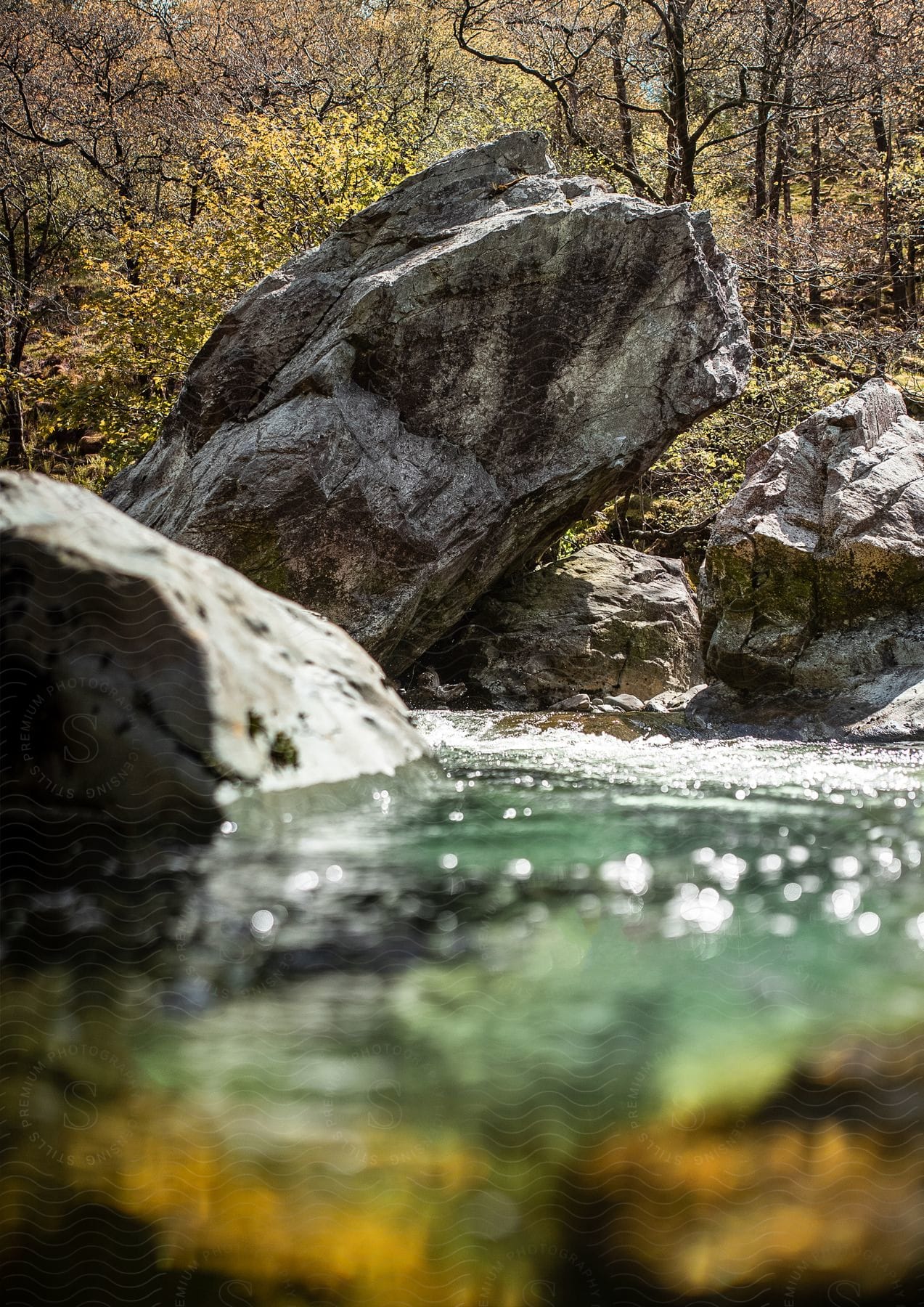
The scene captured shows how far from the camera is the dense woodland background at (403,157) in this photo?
17.0 m

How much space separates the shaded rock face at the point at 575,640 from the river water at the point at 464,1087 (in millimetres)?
8424

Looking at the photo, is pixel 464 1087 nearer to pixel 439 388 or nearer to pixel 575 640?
pixel 439 388

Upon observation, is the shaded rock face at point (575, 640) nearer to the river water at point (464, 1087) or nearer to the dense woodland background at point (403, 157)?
the dense woodland background at point (403, 157)

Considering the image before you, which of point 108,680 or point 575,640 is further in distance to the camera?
point 575,640

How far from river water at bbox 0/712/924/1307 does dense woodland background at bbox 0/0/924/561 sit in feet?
46.6

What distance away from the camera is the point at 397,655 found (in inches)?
445

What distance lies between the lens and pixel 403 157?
1931cm

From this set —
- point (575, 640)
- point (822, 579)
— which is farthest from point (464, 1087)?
point (575, 640)

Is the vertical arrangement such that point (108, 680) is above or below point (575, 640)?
above

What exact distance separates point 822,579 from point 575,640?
10.4 ft

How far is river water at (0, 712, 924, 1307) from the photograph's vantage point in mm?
1869

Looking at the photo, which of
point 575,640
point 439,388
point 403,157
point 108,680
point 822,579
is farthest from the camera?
point 403,157

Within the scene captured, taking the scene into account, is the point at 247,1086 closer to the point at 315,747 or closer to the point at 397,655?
the point at 315,747

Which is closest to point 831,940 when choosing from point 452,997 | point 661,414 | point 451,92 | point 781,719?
point 452,997
